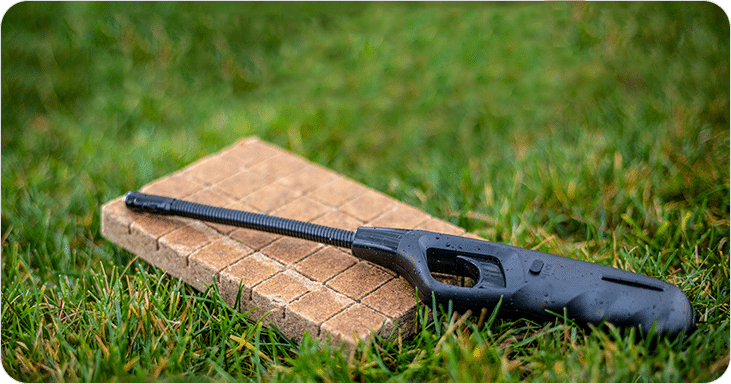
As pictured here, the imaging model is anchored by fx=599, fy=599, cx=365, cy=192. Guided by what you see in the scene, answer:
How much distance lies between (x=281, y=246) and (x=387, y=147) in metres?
Result: 1.71

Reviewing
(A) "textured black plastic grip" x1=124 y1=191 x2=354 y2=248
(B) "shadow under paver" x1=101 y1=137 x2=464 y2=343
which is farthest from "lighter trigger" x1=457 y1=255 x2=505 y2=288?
(A) "textured black plastic grip" x1=124 y1=191 x2=354 y2=248

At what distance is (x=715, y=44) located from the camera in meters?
4.55

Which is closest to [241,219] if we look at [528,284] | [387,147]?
[528,284]

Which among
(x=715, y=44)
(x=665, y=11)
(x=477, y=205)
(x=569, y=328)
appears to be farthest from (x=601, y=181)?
(x=665, y=11)

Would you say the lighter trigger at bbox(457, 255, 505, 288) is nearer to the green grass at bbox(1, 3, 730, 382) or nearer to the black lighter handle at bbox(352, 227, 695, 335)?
the black lighter handle at bbox(352, 227, 695, 335)

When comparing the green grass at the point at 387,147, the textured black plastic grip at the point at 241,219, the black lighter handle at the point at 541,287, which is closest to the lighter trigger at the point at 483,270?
the black lighter handle at the point at 541,287

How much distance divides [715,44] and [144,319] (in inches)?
176

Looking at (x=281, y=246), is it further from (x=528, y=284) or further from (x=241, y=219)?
(x=528, y=284)

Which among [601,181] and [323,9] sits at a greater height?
[323,9]

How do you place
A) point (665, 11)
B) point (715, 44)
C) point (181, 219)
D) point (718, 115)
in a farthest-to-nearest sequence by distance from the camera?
point (665, 11) → point (715, 44) → point (718, 115) → point (181, 219)

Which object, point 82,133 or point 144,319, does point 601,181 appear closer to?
point 144,319

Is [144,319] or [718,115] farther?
[718,115]

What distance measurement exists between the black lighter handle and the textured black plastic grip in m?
0.31

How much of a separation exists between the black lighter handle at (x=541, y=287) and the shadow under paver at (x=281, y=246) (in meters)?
0.19
